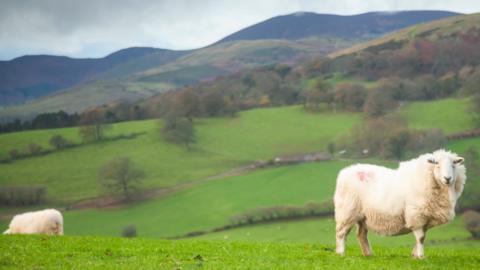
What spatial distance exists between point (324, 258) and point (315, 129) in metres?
99.8

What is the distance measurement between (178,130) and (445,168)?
93.0m

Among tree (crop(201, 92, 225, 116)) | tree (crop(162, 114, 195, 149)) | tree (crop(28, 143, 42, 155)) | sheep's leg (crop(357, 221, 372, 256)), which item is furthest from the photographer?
tree (crop(201, 92, 225, 116))

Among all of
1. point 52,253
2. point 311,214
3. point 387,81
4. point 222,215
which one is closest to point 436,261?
point 52,253

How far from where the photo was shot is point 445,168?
45.6 ft

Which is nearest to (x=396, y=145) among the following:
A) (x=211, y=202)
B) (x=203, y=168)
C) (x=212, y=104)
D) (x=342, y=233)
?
(x=211, y=202)

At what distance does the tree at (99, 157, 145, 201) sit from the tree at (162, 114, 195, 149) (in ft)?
63.0

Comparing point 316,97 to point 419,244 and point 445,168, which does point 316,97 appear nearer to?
point 445,168

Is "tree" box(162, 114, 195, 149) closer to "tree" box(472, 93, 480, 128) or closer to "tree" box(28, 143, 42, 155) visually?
"tree" box(28, 143, 42, 155)

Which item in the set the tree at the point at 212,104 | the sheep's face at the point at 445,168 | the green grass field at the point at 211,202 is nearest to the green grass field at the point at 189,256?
the sheep's face at the point at 445,168

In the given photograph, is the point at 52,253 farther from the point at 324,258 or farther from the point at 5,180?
the point at 5,180

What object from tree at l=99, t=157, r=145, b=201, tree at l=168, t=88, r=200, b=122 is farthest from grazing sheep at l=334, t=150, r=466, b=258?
tree at l=168, t=88, r=200, b=122

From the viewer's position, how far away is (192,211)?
76.6 metres

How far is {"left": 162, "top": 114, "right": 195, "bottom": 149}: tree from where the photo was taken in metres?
105

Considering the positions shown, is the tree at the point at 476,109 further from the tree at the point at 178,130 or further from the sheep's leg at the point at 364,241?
the sheep's leg at the point at 364,241
